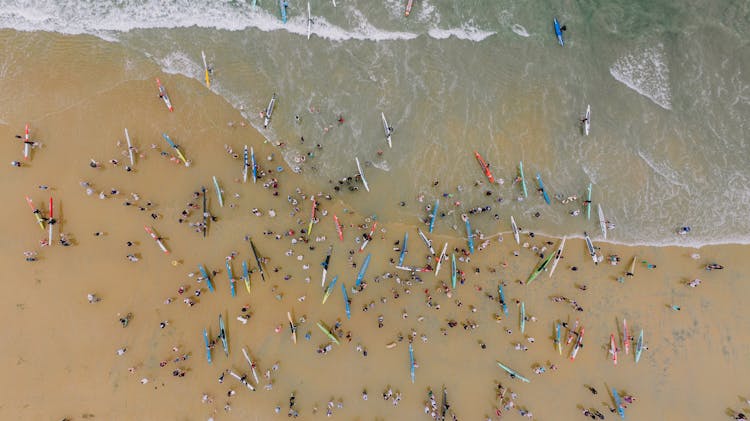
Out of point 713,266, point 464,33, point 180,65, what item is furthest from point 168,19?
point 713,266

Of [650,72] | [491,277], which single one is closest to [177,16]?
[491,277]

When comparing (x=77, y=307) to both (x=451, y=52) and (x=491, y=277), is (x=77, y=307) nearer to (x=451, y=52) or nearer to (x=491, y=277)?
(x=491, y=277)

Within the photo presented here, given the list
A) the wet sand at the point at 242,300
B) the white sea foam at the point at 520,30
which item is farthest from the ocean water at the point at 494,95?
the wet sand at the point at 242,300

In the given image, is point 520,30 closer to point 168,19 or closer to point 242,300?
point 168,19

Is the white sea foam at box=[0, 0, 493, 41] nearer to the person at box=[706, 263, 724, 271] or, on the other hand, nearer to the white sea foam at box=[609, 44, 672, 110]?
the white sea foam at box=[609, 44, 672, 110]

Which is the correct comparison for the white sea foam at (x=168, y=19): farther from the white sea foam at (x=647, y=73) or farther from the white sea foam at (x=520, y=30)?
the white sea foam at (x=647, y=73)
